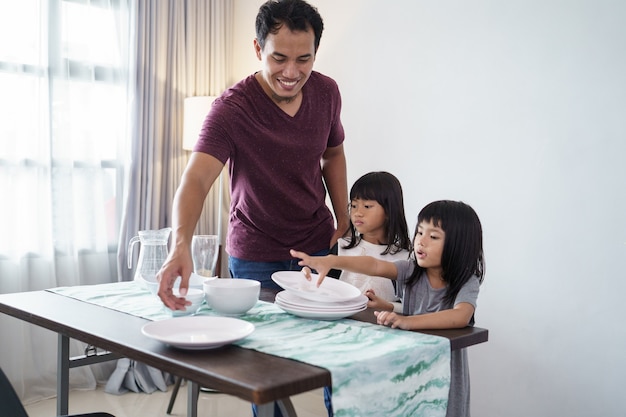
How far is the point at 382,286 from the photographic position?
2.08m

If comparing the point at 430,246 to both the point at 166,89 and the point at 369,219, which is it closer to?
the point at 369,219

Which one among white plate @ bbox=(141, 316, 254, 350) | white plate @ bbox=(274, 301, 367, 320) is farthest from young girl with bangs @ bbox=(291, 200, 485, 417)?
white plate @ bbox=(141, 316, 254, 350)

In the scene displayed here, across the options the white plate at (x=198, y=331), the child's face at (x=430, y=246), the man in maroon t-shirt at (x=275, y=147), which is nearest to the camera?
the white plate at (x=198, y=331)

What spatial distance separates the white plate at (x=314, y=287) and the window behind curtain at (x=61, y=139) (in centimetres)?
215

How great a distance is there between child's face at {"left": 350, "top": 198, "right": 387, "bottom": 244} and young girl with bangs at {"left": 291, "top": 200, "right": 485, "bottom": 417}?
1.24 feet

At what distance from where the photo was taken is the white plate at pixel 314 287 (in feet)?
5.18

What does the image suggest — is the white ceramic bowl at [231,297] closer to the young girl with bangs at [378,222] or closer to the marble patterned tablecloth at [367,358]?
the marble patterned tablecloth at [367,358]

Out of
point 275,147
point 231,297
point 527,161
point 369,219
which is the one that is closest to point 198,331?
point 231,297

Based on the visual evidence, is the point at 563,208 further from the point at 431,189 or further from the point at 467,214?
the point at 467,214

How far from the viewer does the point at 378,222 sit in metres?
2.17

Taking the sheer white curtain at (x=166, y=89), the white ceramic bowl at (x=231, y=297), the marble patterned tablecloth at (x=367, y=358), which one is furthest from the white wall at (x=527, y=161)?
the white ceramic bowl at (x=231, y=297)

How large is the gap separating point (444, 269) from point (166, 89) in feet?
8.52

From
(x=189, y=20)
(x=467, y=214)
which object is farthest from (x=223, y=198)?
(x=467, y=214)

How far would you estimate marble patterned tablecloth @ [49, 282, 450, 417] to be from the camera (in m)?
1.15
